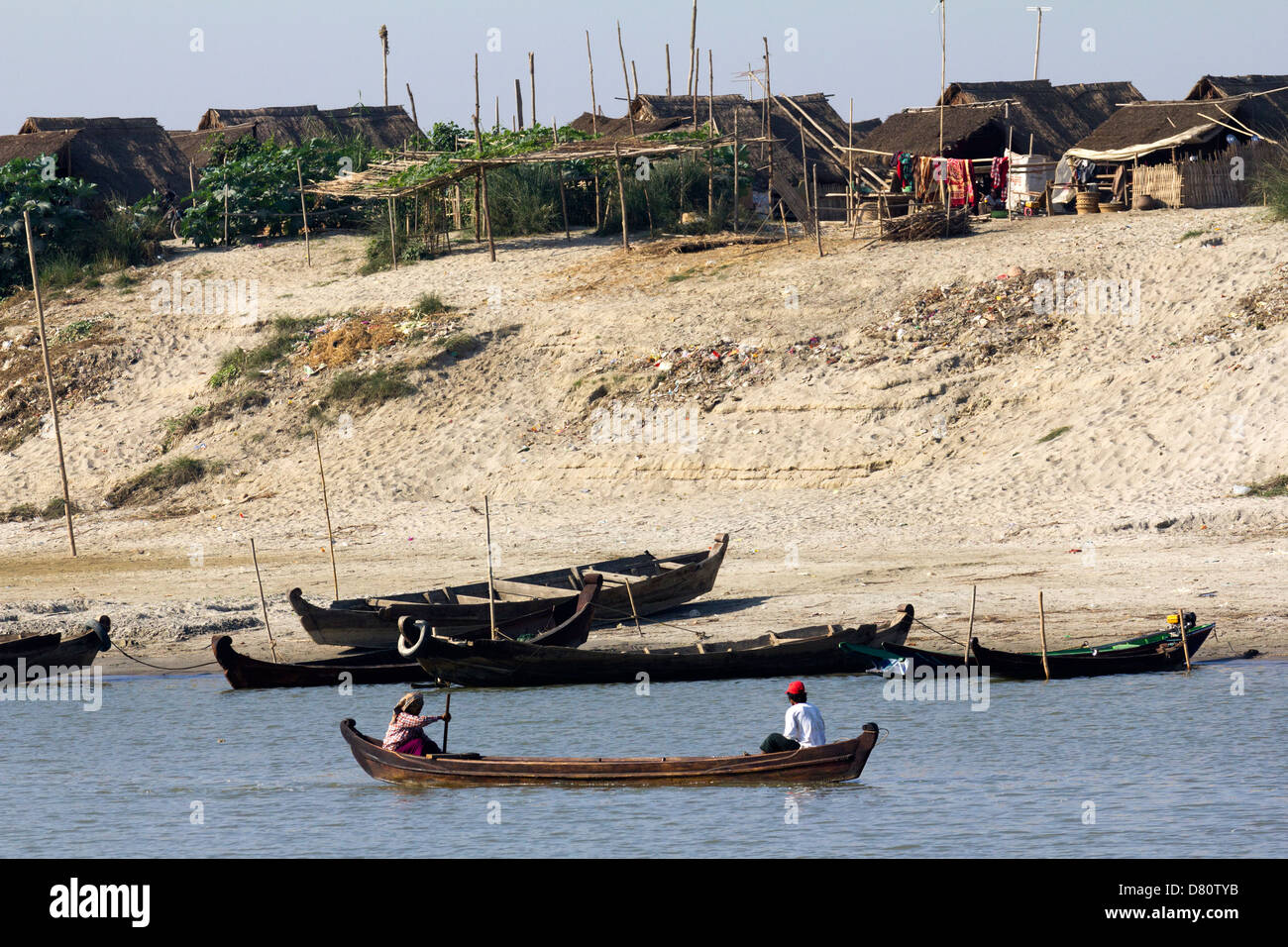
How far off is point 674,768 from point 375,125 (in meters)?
43.2

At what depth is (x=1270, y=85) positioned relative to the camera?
39.8 m

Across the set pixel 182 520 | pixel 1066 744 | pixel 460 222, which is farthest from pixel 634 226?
pixel 1066 744

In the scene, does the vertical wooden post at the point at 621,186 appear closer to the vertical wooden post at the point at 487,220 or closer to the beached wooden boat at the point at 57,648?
the vertical wooden post at the point at 487,220

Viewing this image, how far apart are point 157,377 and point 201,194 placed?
26.6ft

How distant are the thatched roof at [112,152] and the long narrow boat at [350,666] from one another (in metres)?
30.1

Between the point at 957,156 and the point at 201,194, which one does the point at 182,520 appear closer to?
the point at 201,194

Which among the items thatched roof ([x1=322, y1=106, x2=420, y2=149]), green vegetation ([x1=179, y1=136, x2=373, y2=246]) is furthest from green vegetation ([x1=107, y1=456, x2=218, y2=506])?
thatched roof ([x1=322, y1=106, x2=420, y2=149])

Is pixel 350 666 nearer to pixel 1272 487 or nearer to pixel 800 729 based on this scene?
pixel 800 729

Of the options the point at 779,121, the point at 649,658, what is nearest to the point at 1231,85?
the point at 779,121

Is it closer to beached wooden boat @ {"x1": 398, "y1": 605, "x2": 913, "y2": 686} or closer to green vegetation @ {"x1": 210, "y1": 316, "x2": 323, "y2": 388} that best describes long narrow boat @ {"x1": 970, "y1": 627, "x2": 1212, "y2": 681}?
beached wooden boat @ {"x1": 398, "y1": 605, "x2": 913, "y2": 686}

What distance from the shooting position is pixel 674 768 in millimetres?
12289

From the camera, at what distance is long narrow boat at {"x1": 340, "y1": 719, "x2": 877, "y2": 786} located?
12.2m

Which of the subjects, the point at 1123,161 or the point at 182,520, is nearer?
the point at 182,520

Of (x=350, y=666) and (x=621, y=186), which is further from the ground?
(x=621, y=186)
